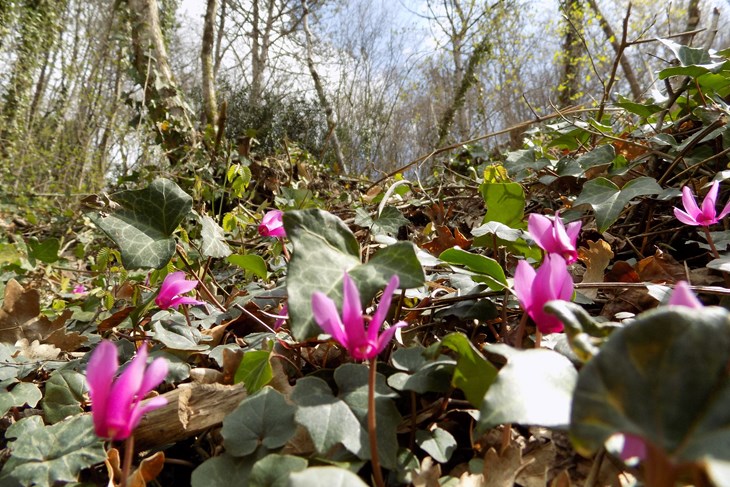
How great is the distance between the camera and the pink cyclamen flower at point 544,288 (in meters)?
0.45

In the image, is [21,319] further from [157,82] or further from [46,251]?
[157,82]

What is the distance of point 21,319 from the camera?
1.06m

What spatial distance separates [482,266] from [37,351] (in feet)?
2.95

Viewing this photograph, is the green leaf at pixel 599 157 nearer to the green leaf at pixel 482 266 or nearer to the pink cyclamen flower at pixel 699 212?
the pink cyclamen flower at pixel 699 212

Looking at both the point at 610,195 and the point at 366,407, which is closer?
the point at 366,407

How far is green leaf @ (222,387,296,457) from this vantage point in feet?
1.63

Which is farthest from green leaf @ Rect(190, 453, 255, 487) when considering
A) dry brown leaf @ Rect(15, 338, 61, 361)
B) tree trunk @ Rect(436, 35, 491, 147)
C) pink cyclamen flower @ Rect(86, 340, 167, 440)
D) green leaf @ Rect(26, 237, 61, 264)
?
tree trunk @ Rect(436, 35, 491, 147)

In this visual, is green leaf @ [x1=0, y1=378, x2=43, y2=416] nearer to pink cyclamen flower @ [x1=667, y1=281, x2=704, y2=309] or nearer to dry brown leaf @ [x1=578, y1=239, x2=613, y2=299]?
pink cyclamen flower @ [x1=667, y1=281, x2=704, y2=309]

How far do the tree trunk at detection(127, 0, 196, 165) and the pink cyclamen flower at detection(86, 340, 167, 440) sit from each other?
139 inches

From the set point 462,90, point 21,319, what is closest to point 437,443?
point 21,319

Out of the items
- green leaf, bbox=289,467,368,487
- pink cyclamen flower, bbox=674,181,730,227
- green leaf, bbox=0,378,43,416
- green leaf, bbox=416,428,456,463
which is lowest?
green leaf, bbox=416,428,456,463

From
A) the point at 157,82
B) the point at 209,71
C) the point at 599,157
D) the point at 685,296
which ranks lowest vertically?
the point at 685,296

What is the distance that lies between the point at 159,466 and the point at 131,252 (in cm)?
41

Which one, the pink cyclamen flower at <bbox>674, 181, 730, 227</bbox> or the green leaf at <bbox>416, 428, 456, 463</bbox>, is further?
the pink cyclamen flower at <bbox>674, 181, 730, 227</bbox>
